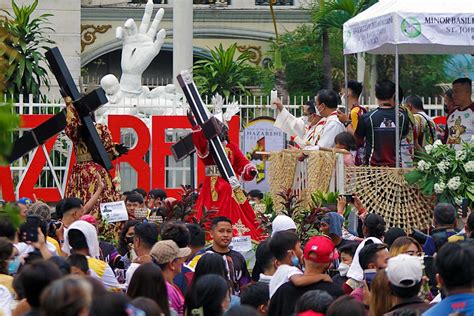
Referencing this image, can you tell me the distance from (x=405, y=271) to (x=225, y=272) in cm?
216

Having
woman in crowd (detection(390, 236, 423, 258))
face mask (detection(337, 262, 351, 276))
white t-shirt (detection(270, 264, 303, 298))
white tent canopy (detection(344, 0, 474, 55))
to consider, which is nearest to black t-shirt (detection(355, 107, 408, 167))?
white tent canopy (detection(344, 0, 474, 55))

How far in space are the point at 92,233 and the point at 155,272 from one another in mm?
2142

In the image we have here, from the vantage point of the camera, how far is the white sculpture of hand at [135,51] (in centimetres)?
2506

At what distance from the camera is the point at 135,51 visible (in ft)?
85.4

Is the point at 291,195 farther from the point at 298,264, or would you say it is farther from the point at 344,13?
the point at 344,13

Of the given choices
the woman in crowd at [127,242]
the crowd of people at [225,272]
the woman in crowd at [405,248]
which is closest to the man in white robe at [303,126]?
the crowd of people at [225,272]

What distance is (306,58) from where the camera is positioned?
3503 centimetres

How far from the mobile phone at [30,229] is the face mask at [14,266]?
2.08 feet

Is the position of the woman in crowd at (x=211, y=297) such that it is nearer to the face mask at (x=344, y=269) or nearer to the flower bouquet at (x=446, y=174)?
the face mask at (x=344, y=269)

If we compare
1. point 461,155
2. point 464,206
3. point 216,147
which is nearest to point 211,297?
point 464,206

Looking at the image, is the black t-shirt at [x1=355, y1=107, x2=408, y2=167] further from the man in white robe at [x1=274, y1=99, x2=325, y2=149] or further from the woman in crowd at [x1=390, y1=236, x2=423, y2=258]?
the woman in crowd at [x1=390, y1=236, x2=423, y2=258]

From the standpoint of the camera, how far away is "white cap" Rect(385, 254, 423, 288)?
7.34 m

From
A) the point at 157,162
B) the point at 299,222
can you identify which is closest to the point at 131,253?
the point at 299,222

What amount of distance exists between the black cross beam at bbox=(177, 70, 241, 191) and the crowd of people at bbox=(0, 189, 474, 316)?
3.63m
